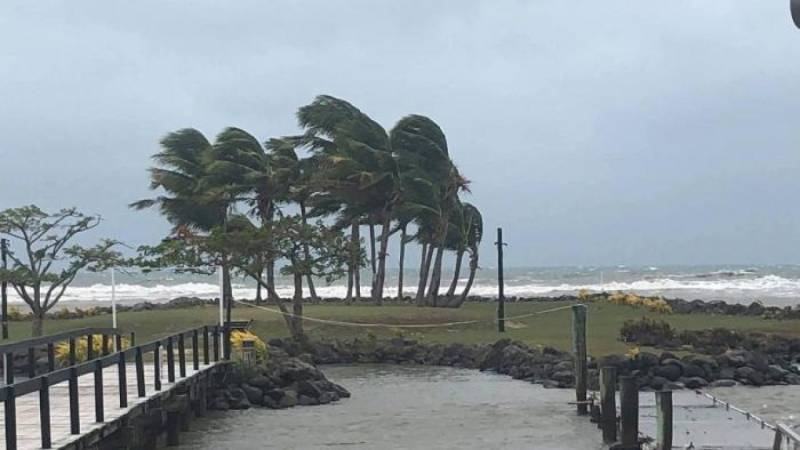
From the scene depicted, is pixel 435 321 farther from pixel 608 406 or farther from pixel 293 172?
pixel 608 406

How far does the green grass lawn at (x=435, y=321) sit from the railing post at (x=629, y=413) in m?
14.5

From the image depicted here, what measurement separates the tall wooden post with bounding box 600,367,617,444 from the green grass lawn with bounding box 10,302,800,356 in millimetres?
12497

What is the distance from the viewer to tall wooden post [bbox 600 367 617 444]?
1775cm

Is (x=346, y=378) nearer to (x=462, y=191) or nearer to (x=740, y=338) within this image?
(x=740, y=338)

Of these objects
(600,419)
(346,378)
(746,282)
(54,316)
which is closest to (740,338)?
(346,378)

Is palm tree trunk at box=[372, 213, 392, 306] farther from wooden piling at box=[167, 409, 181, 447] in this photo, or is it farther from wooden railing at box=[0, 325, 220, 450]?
wooden piling at box=[167, 409, 181, 447]

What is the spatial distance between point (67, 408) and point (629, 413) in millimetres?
7687

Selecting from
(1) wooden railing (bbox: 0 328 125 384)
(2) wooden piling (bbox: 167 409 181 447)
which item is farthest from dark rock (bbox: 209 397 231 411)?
(2) wooden piling (bbox: 167 409 181 447)

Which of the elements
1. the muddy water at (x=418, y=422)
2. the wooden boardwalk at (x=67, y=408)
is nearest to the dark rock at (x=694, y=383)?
the muddy water at (x=418, y=422)

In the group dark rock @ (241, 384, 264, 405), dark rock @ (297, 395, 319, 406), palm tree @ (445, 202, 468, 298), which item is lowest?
dark rock @ (297, 395, 319, 406)

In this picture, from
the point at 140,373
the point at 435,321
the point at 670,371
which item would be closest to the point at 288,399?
the point at 140,373

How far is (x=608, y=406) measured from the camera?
1798 centimetres

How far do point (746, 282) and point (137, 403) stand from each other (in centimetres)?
9018

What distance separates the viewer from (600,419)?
764 inches
